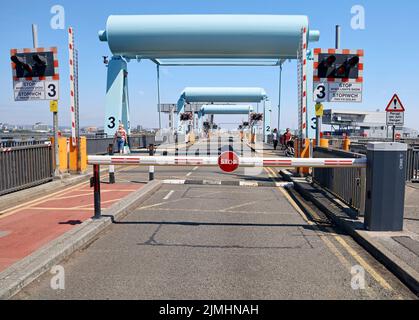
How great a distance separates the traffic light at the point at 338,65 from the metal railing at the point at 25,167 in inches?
336

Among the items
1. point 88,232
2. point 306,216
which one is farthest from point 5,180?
point 306,216

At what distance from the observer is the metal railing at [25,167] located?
9.16 m

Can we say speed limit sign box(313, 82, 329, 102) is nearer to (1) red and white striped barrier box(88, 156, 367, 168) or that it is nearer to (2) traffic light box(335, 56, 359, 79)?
(2) traffic light box(335, 56, 359, 79)

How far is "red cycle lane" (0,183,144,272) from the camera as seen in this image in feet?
18.1

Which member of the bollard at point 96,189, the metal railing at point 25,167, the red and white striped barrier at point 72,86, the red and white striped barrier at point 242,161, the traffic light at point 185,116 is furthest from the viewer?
the traffic light at point 185,116

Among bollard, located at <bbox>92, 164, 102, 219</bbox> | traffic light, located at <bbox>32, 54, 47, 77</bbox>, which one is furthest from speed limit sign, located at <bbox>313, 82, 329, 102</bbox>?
traffic light, located at <bbox>32, 54, 47, 77</bbox>

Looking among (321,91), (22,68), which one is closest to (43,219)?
(22,68)

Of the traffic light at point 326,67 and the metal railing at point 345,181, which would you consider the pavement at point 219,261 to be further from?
the traffic light at point 326,67

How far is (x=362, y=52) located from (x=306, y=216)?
622 centimetres

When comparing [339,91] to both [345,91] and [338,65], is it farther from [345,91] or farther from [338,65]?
[338,65]

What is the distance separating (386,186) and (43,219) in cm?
622

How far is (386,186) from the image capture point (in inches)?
238

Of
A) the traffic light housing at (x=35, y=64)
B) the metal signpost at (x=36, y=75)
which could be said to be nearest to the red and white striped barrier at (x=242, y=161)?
the metal signpost at (x=36, y=75)
